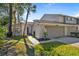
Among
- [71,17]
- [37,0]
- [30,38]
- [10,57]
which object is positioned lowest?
[10,57]

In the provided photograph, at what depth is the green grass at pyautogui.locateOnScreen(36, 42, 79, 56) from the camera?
4.20 meters

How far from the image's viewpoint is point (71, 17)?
166 inches

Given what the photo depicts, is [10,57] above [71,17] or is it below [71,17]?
below

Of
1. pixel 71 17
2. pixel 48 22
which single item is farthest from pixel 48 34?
pixel 71 17

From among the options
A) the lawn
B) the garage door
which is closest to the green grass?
the lawn

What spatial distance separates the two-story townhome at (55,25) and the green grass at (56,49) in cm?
14

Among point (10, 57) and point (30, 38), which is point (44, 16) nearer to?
point (30, 38)

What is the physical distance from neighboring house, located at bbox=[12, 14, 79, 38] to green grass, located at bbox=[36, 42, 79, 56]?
0.14 metres

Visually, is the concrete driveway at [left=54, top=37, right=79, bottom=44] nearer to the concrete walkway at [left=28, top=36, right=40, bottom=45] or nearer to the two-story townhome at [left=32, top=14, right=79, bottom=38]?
the two-story townhome at [left=32, top=14, right=79, bottom=38]

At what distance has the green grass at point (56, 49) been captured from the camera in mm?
4195

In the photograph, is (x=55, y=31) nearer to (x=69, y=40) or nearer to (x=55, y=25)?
(x=55, y=25)

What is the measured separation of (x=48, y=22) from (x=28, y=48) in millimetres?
512

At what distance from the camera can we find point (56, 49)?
13.8 ft

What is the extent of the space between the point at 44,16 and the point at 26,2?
35cm
